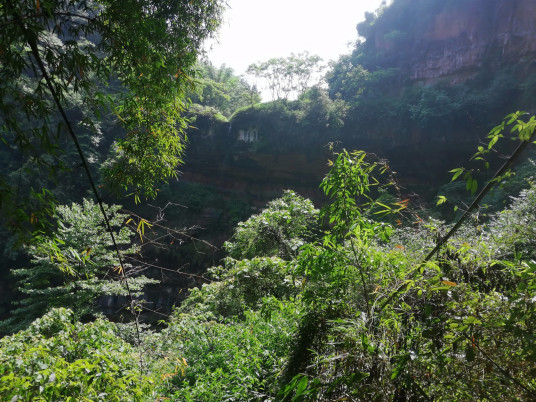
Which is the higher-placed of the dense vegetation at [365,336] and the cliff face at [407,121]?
the cliff face at [407,121]

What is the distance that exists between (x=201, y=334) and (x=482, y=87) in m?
21.4

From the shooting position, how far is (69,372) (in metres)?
1.87

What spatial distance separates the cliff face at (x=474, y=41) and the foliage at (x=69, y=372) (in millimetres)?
22871

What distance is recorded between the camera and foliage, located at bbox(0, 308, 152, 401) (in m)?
1.69

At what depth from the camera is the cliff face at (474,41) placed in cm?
1795

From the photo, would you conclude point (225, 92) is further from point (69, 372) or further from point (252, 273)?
point (69, 372)

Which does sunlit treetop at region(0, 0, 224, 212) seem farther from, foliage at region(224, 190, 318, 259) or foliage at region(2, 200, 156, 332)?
foliage at region(2, 200, 156, 332)

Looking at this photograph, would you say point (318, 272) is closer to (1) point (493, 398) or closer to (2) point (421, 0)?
(1) point (493, 398)

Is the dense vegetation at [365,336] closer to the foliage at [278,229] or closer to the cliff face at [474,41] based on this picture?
the foliage at [278,229]

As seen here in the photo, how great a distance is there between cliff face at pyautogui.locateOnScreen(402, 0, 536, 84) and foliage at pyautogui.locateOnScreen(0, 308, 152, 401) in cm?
2287

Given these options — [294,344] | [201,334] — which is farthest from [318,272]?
[201,334]

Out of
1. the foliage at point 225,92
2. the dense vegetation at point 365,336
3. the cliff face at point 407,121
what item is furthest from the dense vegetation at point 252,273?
the foliage at point 225,92

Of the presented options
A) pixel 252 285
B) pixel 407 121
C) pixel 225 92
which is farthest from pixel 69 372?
pixel 225 92

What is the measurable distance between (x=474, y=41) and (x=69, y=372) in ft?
81.4
